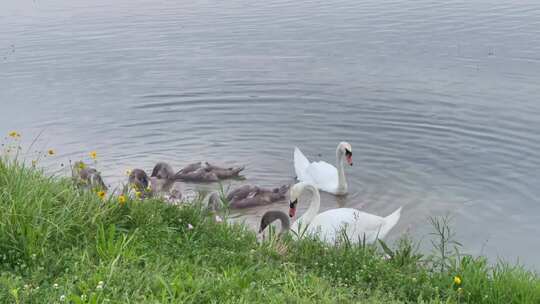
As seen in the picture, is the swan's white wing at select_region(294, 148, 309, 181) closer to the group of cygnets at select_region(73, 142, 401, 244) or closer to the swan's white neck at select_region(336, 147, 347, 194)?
the group of cygnets at select_region(73, 142, 401, 244)

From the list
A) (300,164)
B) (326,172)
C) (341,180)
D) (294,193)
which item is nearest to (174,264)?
(294,193)

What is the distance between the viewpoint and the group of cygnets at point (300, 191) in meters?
8.88

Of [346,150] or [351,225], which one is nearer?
[351,225]

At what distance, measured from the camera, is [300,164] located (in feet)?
39.1

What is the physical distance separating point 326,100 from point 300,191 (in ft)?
18.3

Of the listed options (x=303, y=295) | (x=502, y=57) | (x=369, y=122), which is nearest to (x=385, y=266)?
(x=303, y=295)

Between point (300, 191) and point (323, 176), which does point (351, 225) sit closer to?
point (300, 191)

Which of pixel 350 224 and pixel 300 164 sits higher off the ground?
pixel 300 164

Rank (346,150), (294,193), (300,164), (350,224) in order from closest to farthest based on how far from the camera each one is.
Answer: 1. (350,224)
2. (294,193)
3. (346,150)
4. (300,164)

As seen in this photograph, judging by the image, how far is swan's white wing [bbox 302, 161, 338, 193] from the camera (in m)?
11.5

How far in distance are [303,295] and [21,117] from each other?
10654 mm

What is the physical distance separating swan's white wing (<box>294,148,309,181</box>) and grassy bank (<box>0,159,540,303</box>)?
472 centimetres

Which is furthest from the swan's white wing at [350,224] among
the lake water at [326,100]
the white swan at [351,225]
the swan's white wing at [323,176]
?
the swan's white wing at [323,176]

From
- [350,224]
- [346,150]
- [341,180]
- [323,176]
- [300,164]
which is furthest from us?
[300,164]
